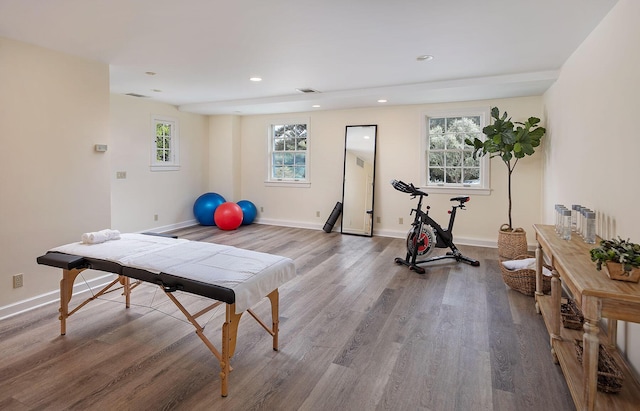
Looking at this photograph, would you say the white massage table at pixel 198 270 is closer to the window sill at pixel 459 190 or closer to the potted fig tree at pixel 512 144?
the potted fig tree at pixel 512 144

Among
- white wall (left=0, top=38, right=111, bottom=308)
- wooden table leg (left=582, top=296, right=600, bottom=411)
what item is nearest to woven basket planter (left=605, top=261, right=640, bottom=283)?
wooden table leg (left=582, top=296, right=600, bottom=411)

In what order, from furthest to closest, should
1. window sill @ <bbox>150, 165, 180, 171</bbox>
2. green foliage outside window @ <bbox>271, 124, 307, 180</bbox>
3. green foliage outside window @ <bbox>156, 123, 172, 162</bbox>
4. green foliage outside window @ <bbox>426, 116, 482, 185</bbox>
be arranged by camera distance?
green foliage outside window @ <bbox>271, 124, 307, 180</bbox>
green foliage outside window @ <bbox>156, 123, 172, 162</bbox>
window sill @ <bbox>150, 165, 180, 171</bbox>
green foliage outside window @ <bbox>426, 116, 482, 185</bbox>

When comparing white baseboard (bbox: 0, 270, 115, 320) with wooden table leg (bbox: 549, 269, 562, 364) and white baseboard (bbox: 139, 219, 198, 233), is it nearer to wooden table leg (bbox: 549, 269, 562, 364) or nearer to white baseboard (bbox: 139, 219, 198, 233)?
white baseboard (bbox: 139, 219, 198, 233)

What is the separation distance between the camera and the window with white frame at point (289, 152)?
737 cm

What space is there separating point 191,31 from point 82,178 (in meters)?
1.96

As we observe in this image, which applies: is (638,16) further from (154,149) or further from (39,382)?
(154,149)

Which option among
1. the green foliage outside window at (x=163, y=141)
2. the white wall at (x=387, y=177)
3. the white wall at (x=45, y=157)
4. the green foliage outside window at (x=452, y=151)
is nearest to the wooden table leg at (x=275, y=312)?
the white wall at (x=45, y=157)

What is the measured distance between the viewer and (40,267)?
336 centimetres

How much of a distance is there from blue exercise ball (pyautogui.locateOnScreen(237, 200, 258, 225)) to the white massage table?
4.48 metres

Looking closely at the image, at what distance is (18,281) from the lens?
3.19m

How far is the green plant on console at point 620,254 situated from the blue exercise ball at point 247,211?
6.41 m

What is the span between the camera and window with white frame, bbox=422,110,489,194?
582 centimetres

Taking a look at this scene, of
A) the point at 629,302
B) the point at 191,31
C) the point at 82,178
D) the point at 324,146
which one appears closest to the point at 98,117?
the point at 82,178

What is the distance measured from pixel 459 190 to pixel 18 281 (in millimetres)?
5886
